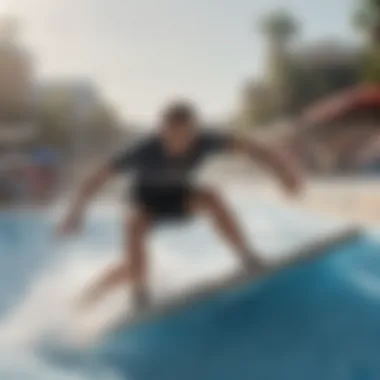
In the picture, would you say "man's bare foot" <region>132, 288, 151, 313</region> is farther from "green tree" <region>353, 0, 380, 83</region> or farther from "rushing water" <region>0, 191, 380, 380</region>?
"green tree" <region>353, 0, 380, 83</region>

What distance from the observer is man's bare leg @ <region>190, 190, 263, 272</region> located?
2.98ft

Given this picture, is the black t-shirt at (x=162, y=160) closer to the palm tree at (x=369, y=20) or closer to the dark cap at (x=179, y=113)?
the dark cap at (x=179, y=113)

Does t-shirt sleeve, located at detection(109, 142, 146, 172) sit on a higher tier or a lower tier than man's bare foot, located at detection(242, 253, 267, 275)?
higher

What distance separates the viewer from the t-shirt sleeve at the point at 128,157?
2.99 ft

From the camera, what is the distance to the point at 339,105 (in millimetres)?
903

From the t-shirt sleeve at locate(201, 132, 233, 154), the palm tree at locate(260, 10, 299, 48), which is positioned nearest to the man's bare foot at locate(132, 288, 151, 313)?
the t-shirt sleeve at locate(201, 132, 233, 154)

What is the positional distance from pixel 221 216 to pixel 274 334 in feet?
0.70

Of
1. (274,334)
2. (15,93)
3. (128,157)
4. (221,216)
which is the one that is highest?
(15,93)

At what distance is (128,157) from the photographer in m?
0.92

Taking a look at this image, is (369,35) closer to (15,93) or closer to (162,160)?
(162,160)

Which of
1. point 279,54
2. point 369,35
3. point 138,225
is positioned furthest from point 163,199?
point 369,35

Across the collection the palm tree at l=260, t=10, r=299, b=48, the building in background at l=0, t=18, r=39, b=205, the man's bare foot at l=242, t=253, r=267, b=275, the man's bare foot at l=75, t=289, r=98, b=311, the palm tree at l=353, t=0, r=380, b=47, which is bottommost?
the man's bare foot at l=242, t=253, r=267, b=275

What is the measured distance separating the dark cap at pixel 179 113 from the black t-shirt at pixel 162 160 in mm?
33

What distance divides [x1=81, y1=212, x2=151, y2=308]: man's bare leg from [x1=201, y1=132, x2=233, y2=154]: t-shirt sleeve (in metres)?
0.13
